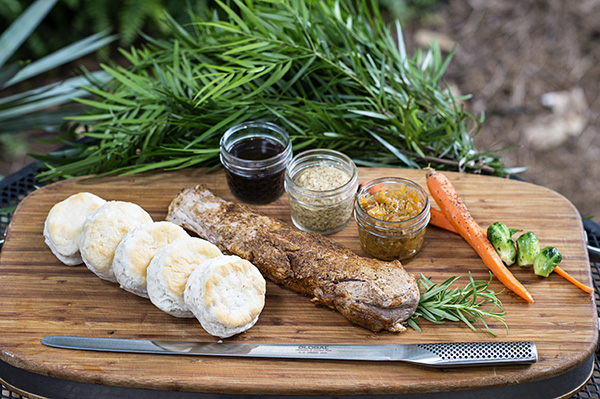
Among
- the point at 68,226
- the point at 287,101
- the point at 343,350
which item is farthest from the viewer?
the point at 287,101

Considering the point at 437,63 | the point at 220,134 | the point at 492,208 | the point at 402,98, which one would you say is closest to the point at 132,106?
the point at 220,134

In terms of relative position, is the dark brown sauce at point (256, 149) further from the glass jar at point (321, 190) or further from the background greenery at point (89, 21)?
the background greenery at point (89, 21)

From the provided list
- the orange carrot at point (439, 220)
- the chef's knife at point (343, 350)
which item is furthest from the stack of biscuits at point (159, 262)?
the orange carrot at point (439, 220)

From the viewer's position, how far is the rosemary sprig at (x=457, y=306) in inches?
115

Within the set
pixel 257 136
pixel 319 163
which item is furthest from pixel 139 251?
pixel 319 163

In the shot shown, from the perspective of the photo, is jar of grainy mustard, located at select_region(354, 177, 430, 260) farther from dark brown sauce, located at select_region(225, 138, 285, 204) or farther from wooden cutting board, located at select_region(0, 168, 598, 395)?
dark brown sauce, located at select_region(225, 138, 285, 204)

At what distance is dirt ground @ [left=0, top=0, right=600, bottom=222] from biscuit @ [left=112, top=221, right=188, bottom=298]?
410 centimetres

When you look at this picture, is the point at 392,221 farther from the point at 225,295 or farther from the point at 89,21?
the point at 89,21

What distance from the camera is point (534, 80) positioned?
681 cm

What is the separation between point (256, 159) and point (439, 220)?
4.04 feet

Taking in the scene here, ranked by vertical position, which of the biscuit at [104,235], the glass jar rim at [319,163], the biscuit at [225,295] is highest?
the biscuit at [104,235]

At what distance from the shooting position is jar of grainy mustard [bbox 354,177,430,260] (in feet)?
10.2

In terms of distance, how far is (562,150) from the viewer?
6.30 m

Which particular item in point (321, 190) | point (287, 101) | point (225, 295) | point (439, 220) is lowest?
point (439, 220)
